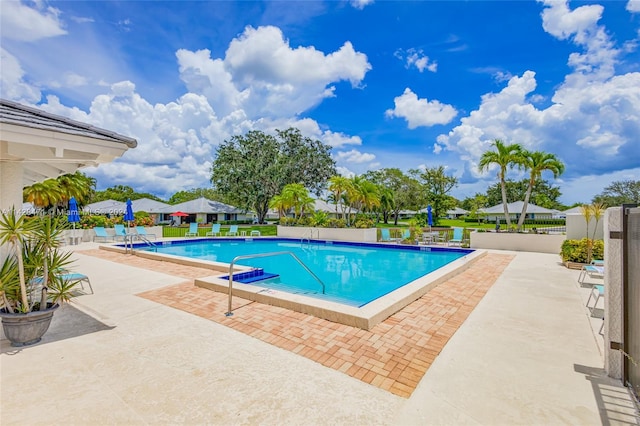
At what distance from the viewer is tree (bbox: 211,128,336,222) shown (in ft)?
114

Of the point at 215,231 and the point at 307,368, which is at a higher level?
the point at 215,231

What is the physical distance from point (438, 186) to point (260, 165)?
25.6 metres

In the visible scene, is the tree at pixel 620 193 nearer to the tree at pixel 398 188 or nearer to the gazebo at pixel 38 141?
the tree at pixel 398 188

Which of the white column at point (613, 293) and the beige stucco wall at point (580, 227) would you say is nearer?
the white column at point (613, 293)

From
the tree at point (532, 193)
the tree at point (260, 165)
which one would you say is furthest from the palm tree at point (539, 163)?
the tree at point (532, 193)

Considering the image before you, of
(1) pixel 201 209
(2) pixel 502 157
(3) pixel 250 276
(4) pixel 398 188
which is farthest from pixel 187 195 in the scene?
(3) pixel 250 276

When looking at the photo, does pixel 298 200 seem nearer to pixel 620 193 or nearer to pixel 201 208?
pixel 201 208

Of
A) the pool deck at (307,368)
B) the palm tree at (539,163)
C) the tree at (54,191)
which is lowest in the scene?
the pool deck at (307,368)

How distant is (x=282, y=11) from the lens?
1196 centimetres

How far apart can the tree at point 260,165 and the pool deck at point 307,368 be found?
2950cm

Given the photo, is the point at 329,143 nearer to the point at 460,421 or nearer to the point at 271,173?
the point at 271,173

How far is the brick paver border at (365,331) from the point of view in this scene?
358 cm

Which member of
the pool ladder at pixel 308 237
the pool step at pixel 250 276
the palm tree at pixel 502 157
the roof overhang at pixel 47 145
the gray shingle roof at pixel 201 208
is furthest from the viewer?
the gray shingle roof at pixel 201 208

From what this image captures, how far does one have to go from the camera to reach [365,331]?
466cm
